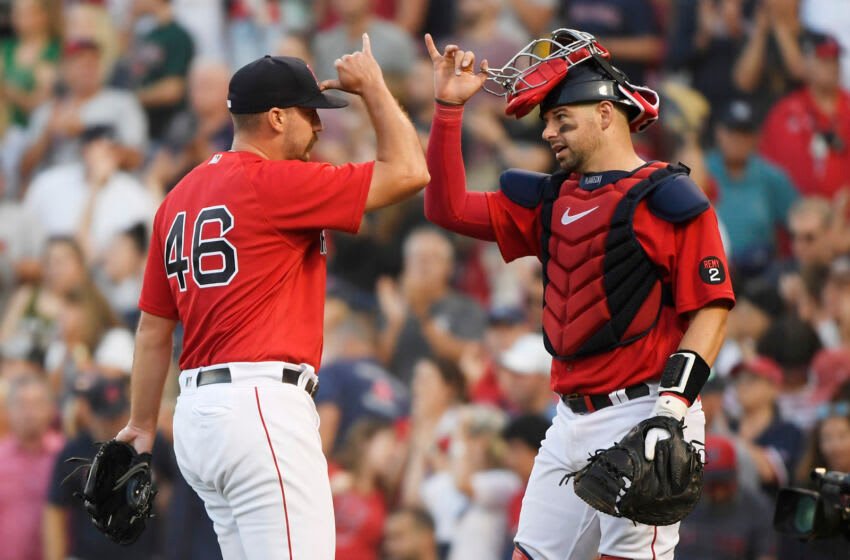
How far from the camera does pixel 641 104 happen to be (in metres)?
4.89

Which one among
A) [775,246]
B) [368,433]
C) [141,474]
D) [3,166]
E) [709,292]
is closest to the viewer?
[709,292]

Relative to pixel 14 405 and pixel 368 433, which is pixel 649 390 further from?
pixel 14 405

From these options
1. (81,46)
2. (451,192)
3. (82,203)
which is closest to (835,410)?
(451,192)

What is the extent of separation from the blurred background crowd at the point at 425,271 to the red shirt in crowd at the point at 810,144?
1 cm

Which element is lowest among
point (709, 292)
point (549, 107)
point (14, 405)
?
point (14, 405)

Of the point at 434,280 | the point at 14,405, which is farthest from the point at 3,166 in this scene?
the point at 434,280

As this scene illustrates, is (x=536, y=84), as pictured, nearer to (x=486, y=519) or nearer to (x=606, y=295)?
(x=606, y=295)

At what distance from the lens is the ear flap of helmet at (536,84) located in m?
4.84

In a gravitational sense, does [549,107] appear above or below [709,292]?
above

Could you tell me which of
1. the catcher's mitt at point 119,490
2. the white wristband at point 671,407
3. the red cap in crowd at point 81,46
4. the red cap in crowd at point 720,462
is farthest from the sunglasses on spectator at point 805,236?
the red cap in crowd at point 81,46

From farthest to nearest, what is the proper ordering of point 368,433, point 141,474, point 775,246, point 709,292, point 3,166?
point 3,166 → point 775,246 → point 368,433 → point 141,474 → point 709,292

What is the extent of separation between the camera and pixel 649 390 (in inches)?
185

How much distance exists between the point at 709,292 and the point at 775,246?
4.50 m

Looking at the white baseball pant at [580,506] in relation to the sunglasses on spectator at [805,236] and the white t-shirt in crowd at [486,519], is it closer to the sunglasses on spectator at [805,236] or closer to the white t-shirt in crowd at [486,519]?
the white t-shirt in crowd at [486,519]
